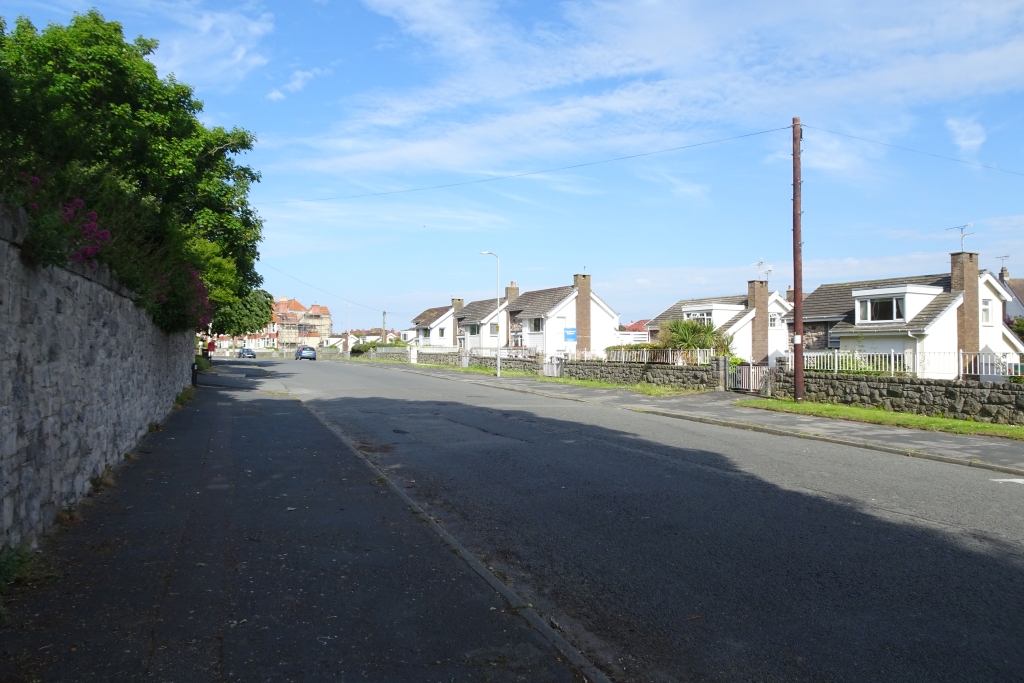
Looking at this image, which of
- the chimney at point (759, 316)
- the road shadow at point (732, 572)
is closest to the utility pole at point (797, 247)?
the road shadow at point (732, 572)

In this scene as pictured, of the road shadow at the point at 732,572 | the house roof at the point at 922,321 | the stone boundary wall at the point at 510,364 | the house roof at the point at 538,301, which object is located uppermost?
the house roof at the point at 538,301

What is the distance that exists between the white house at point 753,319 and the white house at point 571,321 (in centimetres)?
1004

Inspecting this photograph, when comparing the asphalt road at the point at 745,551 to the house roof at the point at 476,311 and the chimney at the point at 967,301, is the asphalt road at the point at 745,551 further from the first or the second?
the house roof at the point at 476,311

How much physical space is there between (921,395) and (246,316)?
128ft

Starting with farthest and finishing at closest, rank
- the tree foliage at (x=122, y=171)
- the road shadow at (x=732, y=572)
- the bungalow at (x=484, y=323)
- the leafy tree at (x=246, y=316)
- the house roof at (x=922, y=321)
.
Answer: the bungalow at (x=484, y=323)
the leafy tree at (x=246, y=316)
the house roof at (x=922, y=321)
the tree foliage at (x=122, y=171)
the road shadow at (x=732, y=572)

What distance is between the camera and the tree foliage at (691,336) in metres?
31.4

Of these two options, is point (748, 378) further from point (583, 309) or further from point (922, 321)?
point (583, 309)

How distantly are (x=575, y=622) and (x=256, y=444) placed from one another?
31.4ft

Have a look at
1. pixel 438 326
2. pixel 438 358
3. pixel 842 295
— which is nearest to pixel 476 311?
pixel 438 326

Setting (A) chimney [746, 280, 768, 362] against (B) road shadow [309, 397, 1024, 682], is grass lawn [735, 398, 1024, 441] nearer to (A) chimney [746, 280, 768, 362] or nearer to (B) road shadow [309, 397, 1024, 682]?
(B) road shadow [309, 397, 1024, 682]

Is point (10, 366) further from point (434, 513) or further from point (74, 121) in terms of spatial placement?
point (74, 121)

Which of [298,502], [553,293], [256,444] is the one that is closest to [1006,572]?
[298,502]

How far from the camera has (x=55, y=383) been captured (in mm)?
6586

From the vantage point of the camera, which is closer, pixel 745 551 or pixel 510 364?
pixel 745 551
